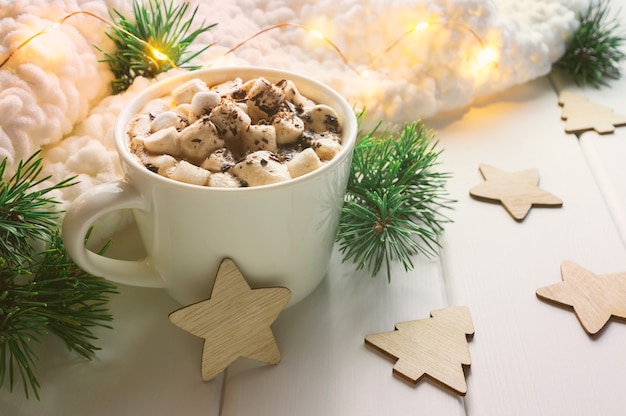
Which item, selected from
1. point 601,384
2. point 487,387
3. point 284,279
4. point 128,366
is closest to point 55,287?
point 128,366

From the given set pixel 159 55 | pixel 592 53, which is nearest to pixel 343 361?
pixel 159 55

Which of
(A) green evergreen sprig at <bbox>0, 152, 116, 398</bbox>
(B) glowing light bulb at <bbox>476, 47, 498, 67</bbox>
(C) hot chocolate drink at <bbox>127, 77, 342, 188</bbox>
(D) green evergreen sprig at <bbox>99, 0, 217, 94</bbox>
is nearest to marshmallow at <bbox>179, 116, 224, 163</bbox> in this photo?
(C) hot chocolate drink at <bbox>127, 77, 342, 188</bbox>

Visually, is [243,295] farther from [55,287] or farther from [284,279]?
[55,287]

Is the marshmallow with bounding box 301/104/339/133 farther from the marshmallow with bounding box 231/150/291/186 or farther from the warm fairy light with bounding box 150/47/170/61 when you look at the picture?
the warm fairy light with bounding box 150/47/170/61

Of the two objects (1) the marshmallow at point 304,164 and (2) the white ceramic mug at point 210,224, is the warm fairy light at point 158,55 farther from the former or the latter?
(1) the marshmallow at point 304,164

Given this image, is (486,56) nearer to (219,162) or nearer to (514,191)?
(514,191)
